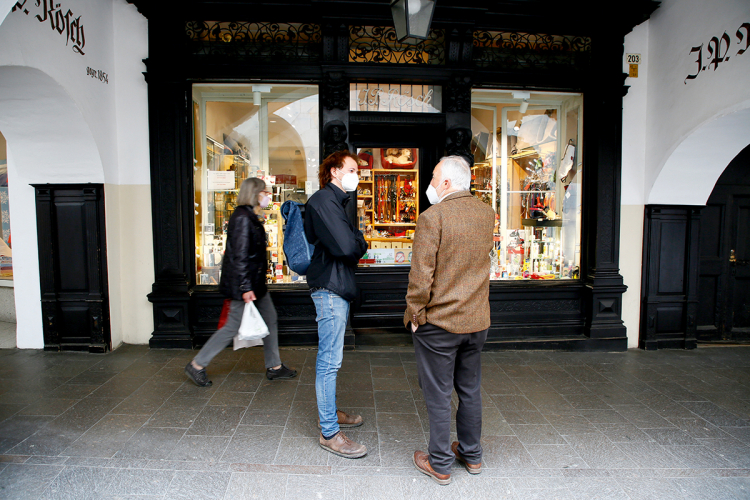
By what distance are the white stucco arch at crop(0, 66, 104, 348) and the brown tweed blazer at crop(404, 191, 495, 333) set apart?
3.77 m

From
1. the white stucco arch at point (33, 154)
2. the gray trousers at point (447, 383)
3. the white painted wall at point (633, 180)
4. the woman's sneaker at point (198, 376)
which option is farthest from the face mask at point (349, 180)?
the white painted wall at point (633, 180)

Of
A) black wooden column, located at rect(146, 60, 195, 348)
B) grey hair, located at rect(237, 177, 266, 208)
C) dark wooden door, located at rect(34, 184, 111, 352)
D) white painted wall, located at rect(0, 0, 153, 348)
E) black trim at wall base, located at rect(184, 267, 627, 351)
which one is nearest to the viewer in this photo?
grey hair, located at rect(237, 177, 266, 208)

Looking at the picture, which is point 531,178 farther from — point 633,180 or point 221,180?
point 221,180

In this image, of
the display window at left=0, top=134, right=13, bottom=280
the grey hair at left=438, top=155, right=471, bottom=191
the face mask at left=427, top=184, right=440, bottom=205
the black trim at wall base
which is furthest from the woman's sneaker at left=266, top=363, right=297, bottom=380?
the display window at left=0, top=134, right=13, bottom=280

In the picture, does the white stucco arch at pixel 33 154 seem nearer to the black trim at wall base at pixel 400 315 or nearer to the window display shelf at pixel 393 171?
the black trim at wall base at pixel 400 315

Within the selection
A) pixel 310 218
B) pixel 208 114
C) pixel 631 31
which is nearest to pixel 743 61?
pixel 631 31

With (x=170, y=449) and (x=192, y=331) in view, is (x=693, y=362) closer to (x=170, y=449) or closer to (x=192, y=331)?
(x=170, y=449)

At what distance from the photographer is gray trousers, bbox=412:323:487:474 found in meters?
2.62

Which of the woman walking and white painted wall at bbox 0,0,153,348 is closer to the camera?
the woman walking

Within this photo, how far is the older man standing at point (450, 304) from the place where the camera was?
2.51 metres

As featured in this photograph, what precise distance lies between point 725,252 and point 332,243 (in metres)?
5.60

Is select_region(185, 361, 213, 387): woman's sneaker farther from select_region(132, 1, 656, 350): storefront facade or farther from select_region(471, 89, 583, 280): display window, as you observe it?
select_region(471, 89, 583, 280): display window

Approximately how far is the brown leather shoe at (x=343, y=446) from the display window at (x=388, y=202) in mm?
2979

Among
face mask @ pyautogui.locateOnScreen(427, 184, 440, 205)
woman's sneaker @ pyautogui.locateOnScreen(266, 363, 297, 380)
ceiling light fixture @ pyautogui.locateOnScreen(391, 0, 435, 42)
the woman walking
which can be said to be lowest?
woman's sneaker @ pyautogui.locateOnScreen(266, 363, 297, 380)
